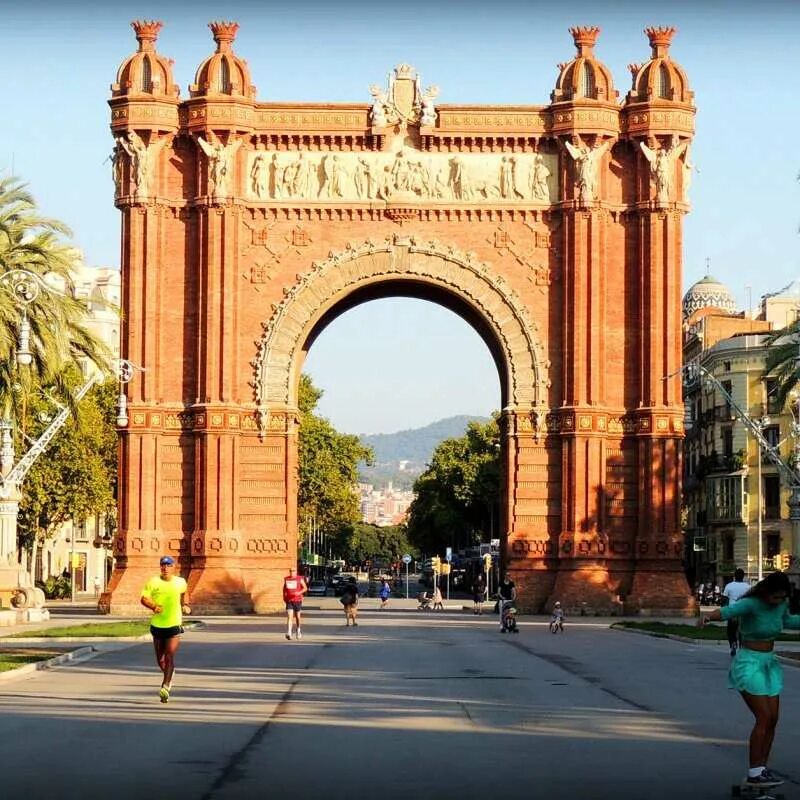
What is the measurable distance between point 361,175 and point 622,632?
769 inches

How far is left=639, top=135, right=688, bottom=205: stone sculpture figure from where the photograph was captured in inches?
2331

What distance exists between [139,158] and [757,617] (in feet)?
150

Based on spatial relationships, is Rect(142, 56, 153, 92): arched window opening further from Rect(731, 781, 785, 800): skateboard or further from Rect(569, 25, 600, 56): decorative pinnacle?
Rect(731, 781, 785, 800): skateboard

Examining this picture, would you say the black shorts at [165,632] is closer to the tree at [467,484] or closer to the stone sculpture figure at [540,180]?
the stone sculpture figure at [540,180]

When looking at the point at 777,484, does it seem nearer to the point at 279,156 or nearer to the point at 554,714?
the point at 279,156

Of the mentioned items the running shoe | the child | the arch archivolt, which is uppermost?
the arch archivolt

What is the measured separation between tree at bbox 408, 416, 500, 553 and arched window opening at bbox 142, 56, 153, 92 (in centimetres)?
6070

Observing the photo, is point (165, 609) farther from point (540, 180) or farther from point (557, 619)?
point (540, 180)

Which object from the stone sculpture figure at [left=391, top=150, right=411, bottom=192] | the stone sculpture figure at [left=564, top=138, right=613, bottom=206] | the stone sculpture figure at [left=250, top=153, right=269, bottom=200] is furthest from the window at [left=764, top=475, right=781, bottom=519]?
the stone sculpture figure at [left=250, top=153, right=269, bottom=200]

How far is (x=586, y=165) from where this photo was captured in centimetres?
5925

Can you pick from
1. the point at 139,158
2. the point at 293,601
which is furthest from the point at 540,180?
the point at 293,601

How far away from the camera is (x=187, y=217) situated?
197ft

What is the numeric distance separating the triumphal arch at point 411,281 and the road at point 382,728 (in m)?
23.5

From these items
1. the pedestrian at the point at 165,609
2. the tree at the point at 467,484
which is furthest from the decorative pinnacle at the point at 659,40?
the tree at the point at 467,484
